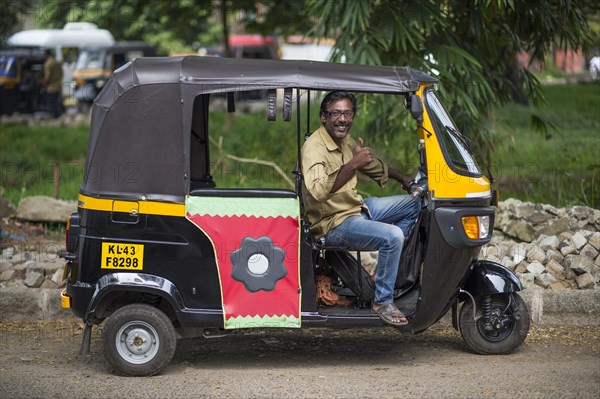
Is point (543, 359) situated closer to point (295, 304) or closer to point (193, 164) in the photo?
point (295, 304)

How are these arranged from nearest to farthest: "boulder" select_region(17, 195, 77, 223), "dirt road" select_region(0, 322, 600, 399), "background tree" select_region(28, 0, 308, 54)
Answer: "dirt road" select_region(0, 322, 600, 399) < "boulder" select_region(17, 195, 77, 223) < "background tree" select_region(28, 0, 308, 54)

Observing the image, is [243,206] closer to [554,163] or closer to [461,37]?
[461,37]

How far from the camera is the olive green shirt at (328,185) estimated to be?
6535 mm

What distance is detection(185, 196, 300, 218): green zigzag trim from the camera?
6556mm

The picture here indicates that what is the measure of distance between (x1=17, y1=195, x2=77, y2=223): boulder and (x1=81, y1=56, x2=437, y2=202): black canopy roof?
14.5 feet

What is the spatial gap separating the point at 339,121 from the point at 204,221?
1156 millimetres

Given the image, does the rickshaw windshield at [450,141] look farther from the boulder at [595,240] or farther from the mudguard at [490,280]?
the boulder at [595,240]

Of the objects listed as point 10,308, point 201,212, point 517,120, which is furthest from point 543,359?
point 517,120

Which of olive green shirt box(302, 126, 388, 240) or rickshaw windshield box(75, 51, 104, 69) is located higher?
rickshaw windshield box(75, 51, 104, 69)

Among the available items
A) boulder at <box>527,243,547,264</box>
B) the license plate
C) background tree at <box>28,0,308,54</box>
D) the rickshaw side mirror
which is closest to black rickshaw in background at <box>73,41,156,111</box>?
background tree at <box>28,0,308,54</box>

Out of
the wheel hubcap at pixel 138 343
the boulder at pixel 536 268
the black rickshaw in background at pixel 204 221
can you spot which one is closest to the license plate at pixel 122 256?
the black rickshaw in background at pixel 204 221

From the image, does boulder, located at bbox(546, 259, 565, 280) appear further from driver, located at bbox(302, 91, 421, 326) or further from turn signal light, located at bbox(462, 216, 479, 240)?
driver, located at bbox(302, 91, 421, 326)

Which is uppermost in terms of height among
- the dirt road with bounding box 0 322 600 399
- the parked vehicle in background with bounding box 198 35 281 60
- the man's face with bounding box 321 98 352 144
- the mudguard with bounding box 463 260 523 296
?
the parked vehicle in background with bounding box 198 35 281 60

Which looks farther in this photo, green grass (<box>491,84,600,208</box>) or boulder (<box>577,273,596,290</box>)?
green grass (<box>491,84,600,208</box>)
